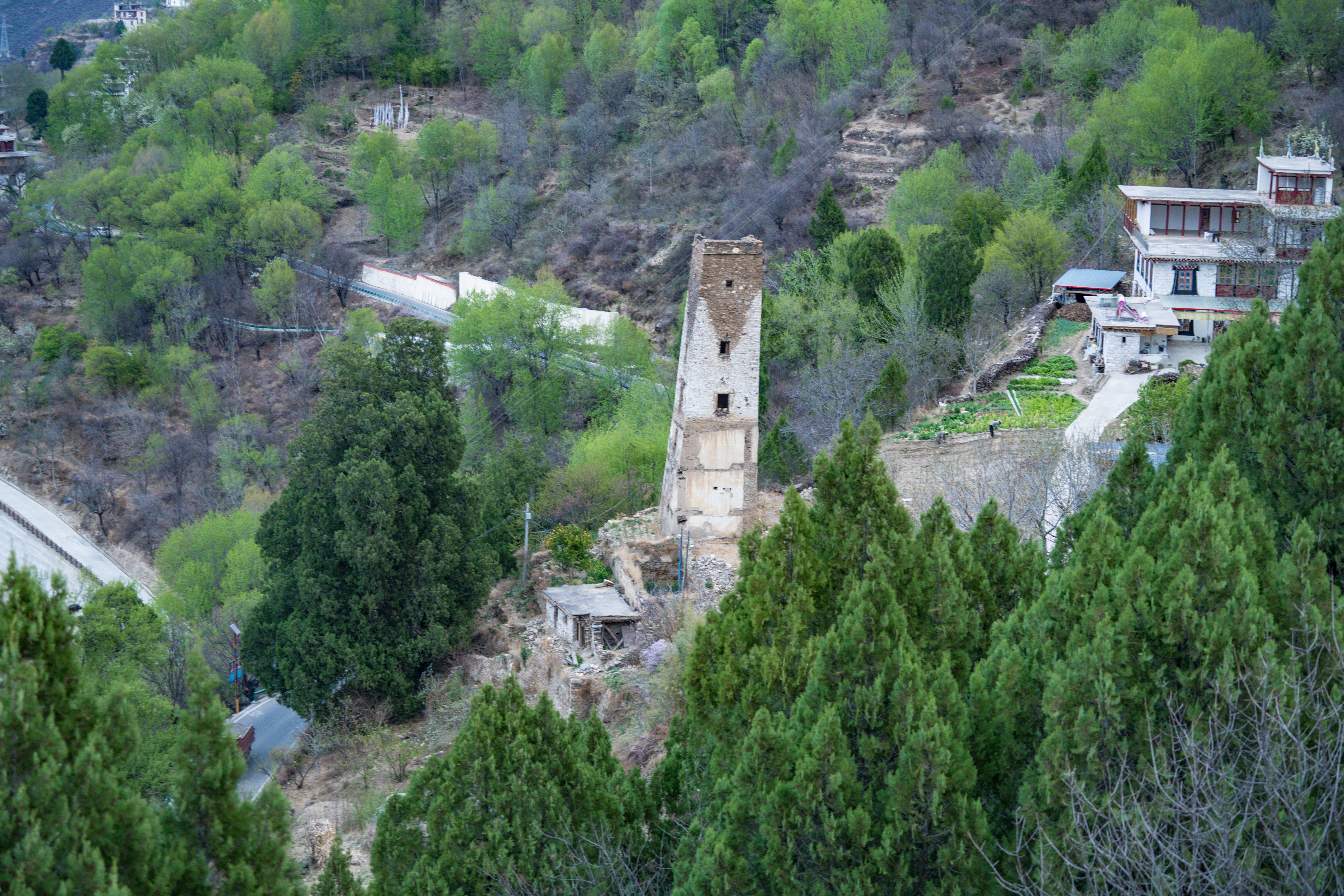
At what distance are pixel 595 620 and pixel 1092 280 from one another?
61.3ft

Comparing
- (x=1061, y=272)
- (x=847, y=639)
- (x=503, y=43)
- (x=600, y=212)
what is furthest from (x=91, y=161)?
(x=847, y=639)

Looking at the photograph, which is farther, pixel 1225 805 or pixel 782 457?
pixel 782 457

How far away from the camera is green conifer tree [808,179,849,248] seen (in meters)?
44.4

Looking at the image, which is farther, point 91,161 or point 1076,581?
point 91,161

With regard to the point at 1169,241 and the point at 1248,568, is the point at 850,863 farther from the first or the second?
the point at 1169,241

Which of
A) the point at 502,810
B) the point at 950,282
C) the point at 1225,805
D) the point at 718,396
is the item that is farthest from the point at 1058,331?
the point at 1225,805

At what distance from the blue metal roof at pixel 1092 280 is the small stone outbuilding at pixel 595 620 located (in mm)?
17085

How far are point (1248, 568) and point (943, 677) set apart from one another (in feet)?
8.13

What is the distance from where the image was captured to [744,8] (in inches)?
2810

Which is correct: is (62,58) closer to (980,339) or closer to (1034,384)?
(980,339)

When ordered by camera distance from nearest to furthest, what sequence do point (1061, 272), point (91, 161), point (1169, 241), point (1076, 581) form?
point (1076, 581), point (1169, 241), point (1061, 272), point (91, 161)

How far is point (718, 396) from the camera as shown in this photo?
2442 centimetres

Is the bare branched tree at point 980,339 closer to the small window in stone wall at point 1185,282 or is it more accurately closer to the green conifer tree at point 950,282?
the green conifer tree at point 950,282

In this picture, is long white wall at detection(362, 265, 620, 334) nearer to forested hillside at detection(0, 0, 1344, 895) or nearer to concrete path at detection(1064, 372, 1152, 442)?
forested hillside at detection(0, 0, 1344, 895)
